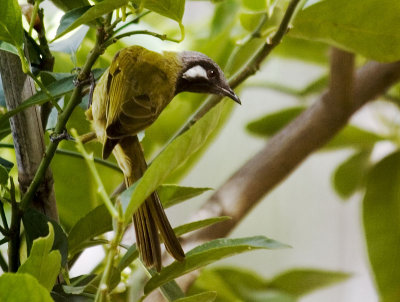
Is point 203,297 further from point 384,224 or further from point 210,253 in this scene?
point 384,224

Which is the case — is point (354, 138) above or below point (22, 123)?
above

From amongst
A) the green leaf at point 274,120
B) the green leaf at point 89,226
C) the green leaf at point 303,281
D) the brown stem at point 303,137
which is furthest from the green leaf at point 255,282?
the green leaf at point 89,226

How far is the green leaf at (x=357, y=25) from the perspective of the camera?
58 cm

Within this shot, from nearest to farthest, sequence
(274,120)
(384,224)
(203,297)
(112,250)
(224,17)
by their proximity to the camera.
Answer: (112,250)
(203,297)
(224,17)
(384,224)
(274,120)

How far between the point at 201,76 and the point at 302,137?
35 cm

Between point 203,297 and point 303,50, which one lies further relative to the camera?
point 303,50

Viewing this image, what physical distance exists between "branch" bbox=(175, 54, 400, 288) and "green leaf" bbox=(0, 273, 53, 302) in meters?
0.51

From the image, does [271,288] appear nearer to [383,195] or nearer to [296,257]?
[383,195]

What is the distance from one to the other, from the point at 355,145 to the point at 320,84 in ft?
0.42

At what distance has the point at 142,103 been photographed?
0.52 meters

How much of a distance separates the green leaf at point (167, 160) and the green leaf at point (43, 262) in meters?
0.05

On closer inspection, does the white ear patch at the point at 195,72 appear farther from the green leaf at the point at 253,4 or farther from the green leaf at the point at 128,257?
the green leaf at the point at 253,4

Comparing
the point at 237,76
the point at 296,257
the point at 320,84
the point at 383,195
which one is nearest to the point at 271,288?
the point at 383,195

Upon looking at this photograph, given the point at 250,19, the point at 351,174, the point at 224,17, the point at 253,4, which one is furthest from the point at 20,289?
the point at 351,174
